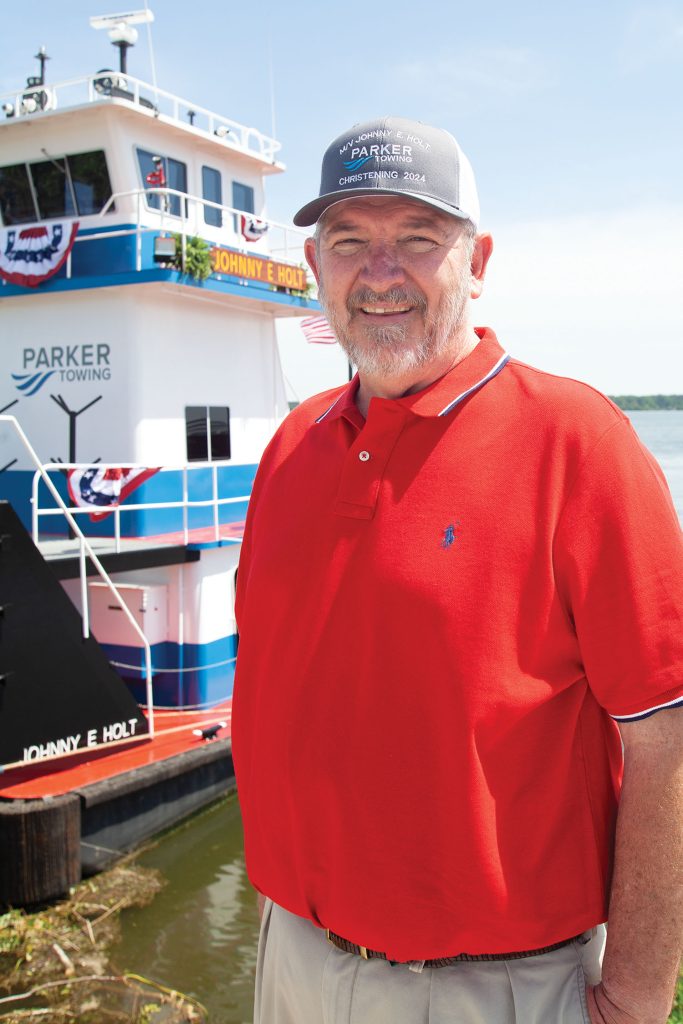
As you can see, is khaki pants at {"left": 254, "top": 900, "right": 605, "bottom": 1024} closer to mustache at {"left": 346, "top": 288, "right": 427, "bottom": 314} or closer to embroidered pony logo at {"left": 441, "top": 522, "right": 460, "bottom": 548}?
embroidered pony logo at {"left": 441, "top": 522, "right": 460, "bottom": 548}

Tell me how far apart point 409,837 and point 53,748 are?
5704 mm

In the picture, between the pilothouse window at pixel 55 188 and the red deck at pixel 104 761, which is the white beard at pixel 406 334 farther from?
the pilothouse window at pixel 55 188

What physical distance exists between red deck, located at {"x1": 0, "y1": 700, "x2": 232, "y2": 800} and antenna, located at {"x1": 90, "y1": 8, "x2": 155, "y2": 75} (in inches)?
289

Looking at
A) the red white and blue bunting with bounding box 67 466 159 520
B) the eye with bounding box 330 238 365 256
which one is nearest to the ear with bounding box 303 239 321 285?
the eye with bounding box 330 238 365 256

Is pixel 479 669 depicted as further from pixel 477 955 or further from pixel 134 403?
pixel 134 403

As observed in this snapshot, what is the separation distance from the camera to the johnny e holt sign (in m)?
9.64

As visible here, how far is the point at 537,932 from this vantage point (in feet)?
5.53

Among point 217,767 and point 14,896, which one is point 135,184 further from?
point 14,896

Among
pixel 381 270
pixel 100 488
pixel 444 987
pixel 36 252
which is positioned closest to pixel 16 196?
pixel 36 252

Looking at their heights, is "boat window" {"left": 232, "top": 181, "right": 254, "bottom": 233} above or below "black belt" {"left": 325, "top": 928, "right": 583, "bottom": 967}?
above

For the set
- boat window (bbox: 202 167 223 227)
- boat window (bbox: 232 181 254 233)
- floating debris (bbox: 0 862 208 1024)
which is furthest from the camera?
boat window (bbox: 232 181 254 233)

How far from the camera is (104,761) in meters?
7.48

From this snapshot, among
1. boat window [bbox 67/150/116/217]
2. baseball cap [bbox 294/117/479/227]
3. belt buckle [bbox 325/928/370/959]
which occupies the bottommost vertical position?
belt buckle [bbox 325/928/370/959]

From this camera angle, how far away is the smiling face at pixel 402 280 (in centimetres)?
190
